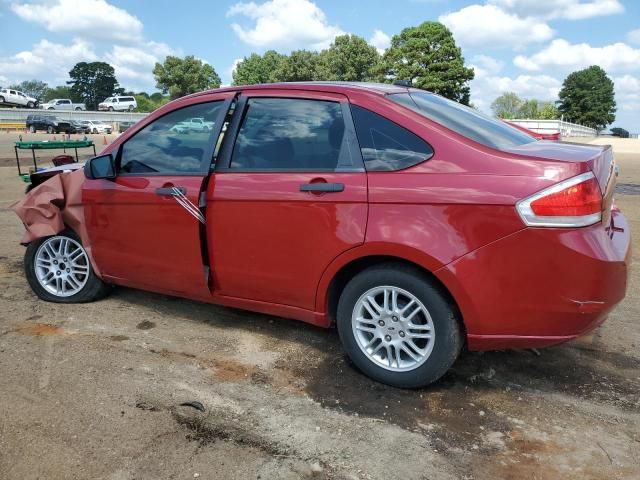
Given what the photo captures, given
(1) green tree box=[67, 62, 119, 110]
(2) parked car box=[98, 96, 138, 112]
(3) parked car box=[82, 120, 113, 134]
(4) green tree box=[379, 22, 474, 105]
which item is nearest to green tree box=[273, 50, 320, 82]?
(4) green tree box=[379, 22, 474, 105]

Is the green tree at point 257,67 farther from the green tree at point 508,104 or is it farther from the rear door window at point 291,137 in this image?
the rear door window at point 291,137

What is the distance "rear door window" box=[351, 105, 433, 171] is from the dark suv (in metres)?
45.6

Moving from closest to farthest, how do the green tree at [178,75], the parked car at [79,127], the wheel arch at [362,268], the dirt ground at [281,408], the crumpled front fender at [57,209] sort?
1. the dirt ground at [281,408]
2. the wheel arch at [362,268]
3. the crumpled front fender at [57,209]
4. the parked car at [79,127]
5. the green tree at [178,75]

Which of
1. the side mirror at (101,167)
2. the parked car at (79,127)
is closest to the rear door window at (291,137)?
the side mirror at (101,167)

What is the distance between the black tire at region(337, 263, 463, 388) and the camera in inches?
116

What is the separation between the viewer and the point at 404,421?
9.38 feet

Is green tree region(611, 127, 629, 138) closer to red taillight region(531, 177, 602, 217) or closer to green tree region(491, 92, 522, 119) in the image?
green tree region(491, 92, 522, 119)

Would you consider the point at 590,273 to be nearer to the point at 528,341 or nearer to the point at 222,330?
the point at 528,341

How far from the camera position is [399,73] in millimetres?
61188

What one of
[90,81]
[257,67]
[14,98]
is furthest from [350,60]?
[90,81]

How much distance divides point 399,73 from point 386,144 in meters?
61.3

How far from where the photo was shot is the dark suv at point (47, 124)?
1709 inches

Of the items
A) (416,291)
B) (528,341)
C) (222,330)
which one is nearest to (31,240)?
(222,330)

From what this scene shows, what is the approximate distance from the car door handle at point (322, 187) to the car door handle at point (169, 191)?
89 cm
